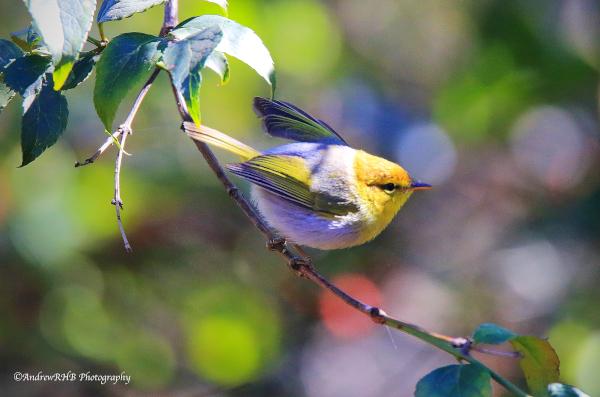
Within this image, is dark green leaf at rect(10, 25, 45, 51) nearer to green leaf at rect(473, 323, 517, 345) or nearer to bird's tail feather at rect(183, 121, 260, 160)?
bird's tail feather at rect(183, 121, 260, 160)

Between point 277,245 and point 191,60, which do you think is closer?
point 191,60

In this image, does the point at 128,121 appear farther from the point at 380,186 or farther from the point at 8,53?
Answer: the point at 380,186

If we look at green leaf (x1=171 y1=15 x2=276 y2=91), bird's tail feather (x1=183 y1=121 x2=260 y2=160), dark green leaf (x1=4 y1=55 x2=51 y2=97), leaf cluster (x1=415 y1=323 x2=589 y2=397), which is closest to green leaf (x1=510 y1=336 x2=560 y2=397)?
leaf cluster (x1=415 y1=323 x2=589 y2=397)

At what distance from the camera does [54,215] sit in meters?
3.68

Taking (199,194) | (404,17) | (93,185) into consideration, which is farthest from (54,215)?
(404,17)

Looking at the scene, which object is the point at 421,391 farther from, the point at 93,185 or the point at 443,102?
the point at 443,102

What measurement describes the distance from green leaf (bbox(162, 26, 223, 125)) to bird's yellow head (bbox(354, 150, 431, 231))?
158 cm

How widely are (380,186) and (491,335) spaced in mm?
1387

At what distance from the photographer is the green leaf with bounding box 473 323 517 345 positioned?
1557mm

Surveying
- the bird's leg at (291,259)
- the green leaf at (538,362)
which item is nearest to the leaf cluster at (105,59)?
the bird's leg at (291,259)

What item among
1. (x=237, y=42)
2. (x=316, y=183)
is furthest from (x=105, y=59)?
(x=316, y=183)

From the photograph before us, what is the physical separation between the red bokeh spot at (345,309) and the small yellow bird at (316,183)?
3.95ft

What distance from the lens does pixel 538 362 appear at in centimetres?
164

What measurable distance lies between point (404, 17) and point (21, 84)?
491cm
